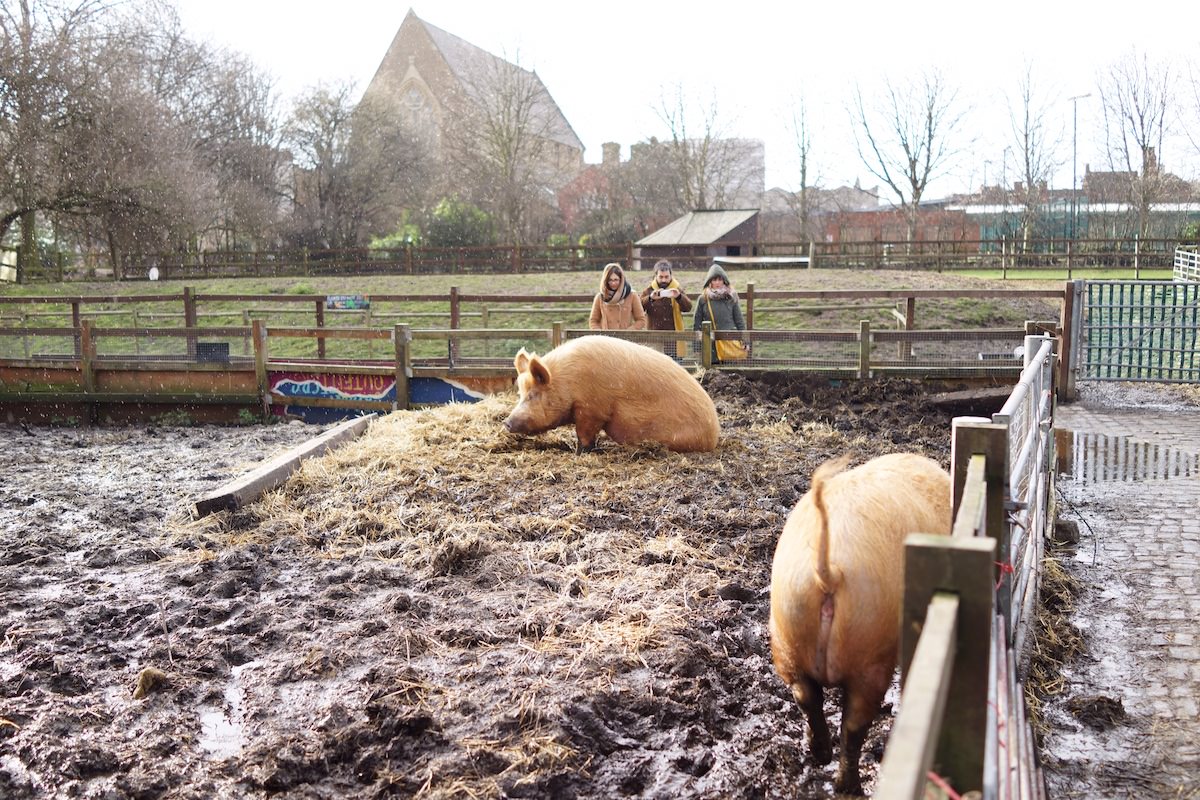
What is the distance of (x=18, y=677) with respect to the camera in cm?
394

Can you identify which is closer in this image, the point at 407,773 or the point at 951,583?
the point at 951,583

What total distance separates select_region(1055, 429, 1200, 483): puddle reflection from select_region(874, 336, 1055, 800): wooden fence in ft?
15.7

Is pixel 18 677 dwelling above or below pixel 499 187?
below

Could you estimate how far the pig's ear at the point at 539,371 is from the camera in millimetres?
7199

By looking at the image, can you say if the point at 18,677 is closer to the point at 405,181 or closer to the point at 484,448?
the point at 484,448

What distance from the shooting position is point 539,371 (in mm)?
7230

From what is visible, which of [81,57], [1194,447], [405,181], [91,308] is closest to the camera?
[1194,447]

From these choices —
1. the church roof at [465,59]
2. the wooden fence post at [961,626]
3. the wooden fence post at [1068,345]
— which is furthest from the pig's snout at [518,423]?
Result: the church roof at [465,59]

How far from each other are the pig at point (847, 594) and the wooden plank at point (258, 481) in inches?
176

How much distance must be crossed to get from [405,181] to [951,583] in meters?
41.7

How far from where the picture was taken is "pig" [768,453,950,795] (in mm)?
2643

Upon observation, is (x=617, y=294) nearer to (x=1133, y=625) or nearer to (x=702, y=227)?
(x=1133, y=625)

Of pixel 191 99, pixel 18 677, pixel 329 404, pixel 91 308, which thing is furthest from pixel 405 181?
pixel 18 677

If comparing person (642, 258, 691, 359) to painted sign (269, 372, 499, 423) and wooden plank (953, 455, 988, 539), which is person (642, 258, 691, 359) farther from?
wooden plank (953, 455, 988, 539)
